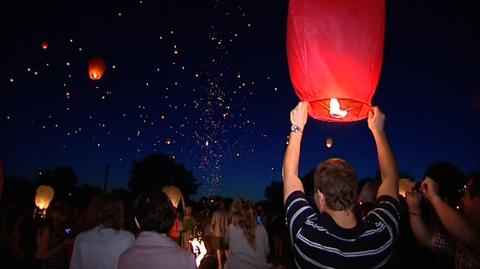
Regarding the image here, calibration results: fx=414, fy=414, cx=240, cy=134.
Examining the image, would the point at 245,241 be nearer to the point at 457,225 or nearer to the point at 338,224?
the point at 457,225

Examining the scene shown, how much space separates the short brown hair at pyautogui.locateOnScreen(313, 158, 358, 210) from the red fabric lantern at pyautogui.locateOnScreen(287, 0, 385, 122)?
0.47 metres

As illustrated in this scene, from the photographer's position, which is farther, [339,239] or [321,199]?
[321,199]

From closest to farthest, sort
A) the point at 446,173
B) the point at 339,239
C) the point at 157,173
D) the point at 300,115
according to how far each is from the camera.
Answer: the point at 339,239 < the point at 300,115 < the point at 446,173 < the point at 157,173

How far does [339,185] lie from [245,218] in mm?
3908

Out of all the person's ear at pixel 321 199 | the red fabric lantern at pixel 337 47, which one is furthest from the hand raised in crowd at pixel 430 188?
the person's ear at pixel 321 199

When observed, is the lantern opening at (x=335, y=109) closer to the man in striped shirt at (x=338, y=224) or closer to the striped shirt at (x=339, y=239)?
the man in striped shirt at (x=338, y=224)

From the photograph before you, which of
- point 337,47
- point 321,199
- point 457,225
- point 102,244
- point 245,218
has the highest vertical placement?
point 337,47

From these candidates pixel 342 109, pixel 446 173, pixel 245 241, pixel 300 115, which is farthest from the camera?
pixel 446 173

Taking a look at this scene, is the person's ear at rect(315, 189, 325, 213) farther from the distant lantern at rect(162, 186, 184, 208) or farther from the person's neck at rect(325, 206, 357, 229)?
the distant lantern at rect(162, 186, 184, 208)

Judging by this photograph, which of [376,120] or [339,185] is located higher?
[376,120]

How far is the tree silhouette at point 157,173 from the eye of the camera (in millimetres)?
61125

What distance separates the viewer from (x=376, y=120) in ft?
8.76

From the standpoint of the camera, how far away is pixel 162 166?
2463 inches

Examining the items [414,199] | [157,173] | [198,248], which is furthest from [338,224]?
[157,173]
